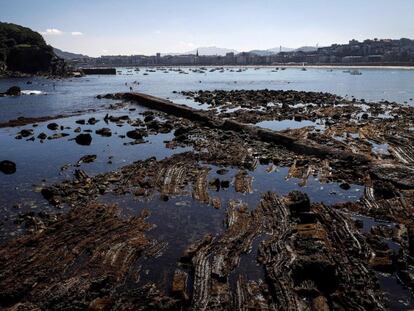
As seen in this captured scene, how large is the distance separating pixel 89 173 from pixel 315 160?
15.9 metres

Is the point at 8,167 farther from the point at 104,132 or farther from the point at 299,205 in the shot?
the point at 299,205

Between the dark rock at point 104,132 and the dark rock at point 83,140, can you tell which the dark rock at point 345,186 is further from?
the dark rock at point 104,132

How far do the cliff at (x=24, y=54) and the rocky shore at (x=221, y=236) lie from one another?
15724 cm

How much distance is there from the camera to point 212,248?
14.3 m

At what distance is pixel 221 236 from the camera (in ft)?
50.4

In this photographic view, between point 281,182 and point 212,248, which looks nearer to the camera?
point 212,248

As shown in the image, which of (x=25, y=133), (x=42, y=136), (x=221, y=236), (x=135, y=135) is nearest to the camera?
(x=221, y=236)

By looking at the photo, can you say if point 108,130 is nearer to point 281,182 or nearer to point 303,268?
point 281,182

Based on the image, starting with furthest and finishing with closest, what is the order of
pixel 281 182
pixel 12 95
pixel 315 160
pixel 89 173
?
pixel 12 95 < pixel 315 160 < pixel 89 173 < pixel 281 182

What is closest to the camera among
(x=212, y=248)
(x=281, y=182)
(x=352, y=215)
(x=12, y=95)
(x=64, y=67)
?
(x=212, y=248)

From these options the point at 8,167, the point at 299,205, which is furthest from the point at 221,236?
the point at 8,167

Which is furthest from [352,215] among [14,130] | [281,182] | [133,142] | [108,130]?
[14,130]

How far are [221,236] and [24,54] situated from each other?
17964 centimetres

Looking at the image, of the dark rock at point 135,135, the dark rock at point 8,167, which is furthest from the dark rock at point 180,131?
the dark rock at point 8,167
